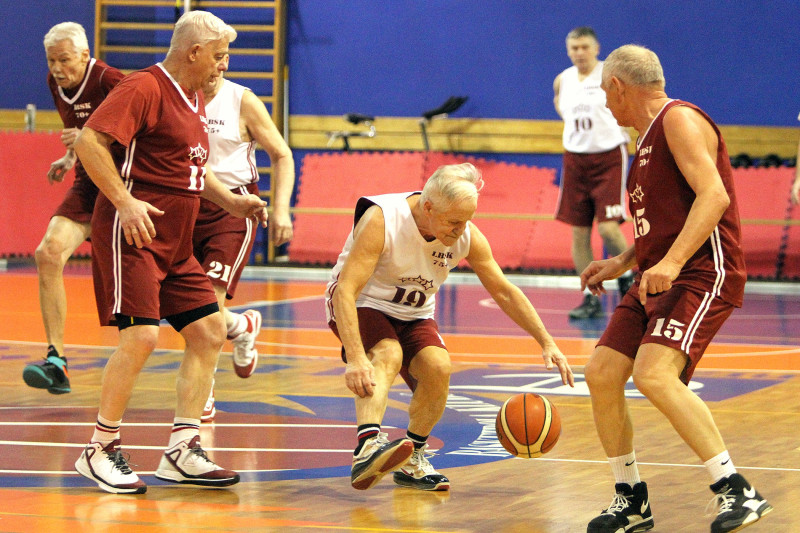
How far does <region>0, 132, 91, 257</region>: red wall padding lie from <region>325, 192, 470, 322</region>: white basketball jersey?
1054 centimetres

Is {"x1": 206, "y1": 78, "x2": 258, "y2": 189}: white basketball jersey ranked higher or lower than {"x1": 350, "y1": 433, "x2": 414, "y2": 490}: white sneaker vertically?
higher

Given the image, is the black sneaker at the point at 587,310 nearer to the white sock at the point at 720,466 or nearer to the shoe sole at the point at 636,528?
the shoe sole at the point at 636,528

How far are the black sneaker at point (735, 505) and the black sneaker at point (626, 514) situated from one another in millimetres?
232

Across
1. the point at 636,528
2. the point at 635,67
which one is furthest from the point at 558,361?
the point at 635,67

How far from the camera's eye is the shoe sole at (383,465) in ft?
12.4

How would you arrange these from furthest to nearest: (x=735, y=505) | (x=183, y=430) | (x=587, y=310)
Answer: (x=587, y=310)
(x=183, y=430)
(x=735, y=505)

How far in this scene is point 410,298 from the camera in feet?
14.5

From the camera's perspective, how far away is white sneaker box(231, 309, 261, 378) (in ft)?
20.6

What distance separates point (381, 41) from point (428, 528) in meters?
11.7

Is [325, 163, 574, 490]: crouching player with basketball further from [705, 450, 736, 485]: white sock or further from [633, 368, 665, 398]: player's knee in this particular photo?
[705, 450, 736, 485]: white sock

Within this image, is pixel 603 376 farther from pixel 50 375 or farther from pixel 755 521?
pixel 50 375

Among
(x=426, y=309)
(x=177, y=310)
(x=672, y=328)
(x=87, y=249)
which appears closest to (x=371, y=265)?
(x=426, y=309)

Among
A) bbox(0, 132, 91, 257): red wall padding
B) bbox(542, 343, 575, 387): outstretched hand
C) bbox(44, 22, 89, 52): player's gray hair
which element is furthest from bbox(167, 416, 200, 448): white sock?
bbox(0, 132, 91, 257): red wall padding

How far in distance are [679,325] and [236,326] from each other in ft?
10.1
